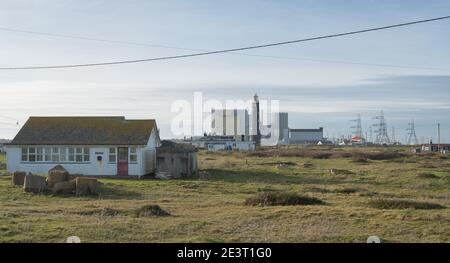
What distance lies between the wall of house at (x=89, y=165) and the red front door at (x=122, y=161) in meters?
0.25

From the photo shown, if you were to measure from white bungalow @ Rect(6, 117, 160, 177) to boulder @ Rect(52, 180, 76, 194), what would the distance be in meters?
12.9

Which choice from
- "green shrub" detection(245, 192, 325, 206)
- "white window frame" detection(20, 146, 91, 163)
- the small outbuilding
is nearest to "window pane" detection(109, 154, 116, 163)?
"white window frame" detection(20, 146, 91, 163)

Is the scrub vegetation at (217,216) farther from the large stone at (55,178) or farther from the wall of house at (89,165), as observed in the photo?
the wall of house at (89,165)

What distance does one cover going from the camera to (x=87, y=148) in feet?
136

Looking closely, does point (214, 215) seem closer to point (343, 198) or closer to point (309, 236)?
point (309, 236)

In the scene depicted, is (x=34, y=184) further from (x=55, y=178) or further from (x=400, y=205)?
(x=400, y=205)

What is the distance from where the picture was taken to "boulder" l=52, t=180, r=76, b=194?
2708 centimetres

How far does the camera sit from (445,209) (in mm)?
20672

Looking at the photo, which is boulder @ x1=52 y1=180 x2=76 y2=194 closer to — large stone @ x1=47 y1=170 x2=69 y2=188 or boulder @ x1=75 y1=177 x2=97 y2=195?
boulder @ x1=75 y1=177 x2=97 y2=195

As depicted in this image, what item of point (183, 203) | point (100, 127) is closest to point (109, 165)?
point (100, 127)

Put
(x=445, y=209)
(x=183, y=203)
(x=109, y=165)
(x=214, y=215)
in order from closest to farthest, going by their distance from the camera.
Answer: (x=214, y=215)
(x=445, y=209)
(x=183, y=203)
(x=109, y=165)

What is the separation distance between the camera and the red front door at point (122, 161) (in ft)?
133

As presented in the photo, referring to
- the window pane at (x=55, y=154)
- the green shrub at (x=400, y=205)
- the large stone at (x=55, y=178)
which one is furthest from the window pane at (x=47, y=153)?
the green shrub at (x=400, y=205)
